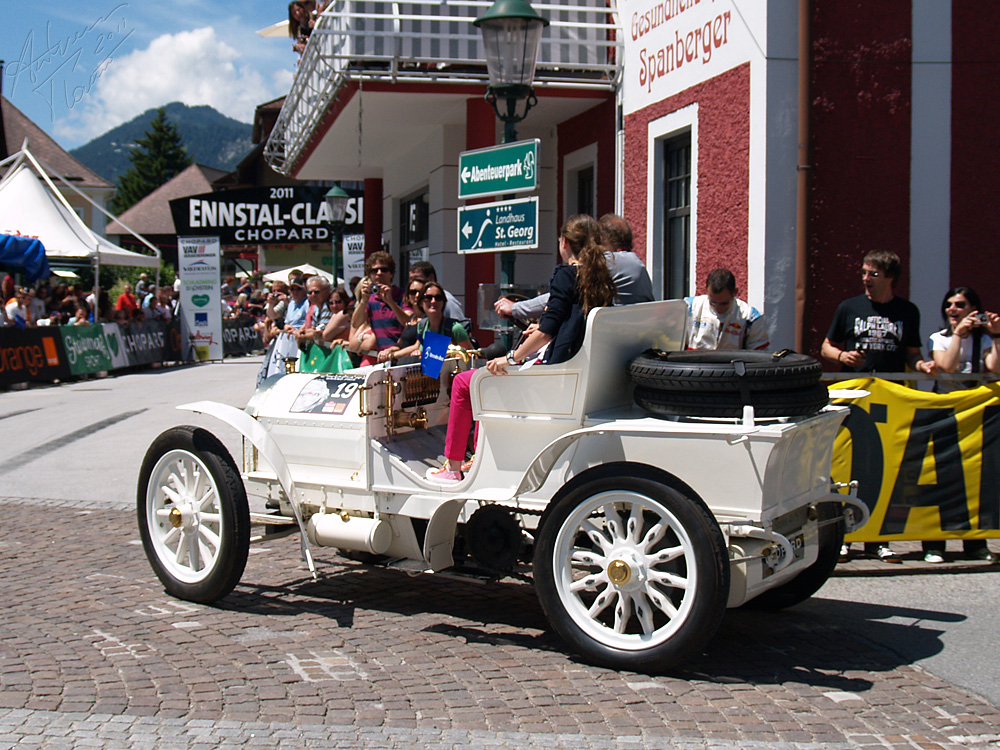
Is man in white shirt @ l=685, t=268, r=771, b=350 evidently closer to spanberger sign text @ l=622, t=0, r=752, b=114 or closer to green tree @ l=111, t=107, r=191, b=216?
spanberger sign text @ l=622, t=0, r=752, b=114

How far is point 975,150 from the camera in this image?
850cm

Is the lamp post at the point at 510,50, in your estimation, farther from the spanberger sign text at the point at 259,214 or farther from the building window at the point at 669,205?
the spanberger sign text at the point at 259,214

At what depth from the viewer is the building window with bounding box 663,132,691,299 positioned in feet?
33.8

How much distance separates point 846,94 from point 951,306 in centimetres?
289

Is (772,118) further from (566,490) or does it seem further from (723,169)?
(566,490)

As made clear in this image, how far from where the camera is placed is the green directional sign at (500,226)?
7.13 m

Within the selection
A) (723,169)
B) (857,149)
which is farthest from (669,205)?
(857,149)

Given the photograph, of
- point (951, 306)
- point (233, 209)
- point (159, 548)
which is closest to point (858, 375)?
point (951, 306)

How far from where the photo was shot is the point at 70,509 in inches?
318

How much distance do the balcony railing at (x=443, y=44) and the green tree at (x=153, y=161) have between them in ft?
281

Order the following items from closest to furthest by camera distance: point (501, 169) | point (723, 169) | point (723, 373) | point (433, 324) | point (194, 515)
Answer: point (723, 373) → point (194, 515) → point (433, 324) → point (501, 169) → point (723, 169)

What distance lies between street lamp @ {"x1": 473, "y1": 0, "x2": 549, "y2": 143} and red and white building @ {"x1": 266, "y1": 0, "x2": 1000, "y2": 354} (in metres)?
2.19

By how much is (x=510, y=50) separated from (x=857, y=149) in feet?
10.1

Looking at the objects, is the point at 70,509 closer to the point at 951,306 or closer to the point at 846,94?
the point at 951,306
